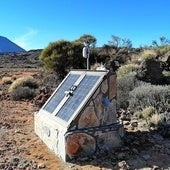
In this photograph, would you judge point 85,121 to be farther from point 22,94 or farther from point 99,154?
point 22,94

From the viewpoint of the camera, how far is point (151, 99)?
10430 mm

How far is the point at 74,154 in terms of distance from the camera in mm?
7328

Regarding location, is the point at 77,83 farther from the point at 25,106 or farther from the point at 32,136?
the point at 25,106

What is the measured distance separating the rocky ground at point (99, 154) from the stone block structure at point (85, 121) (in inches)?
8.1

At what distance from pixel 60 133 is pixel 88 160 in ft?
2.65

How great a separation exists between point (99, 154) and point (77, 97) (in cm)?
140

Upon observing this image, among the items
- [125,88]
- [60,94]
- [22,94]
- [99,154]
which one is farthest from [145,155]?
[22,94]

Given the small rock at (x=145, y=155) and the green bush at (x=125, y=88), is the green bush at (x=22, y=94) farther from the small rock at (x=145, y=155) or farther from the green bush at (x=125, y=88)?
the small rock at (x=145, y=155)

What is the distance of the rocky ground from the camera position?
699 cm

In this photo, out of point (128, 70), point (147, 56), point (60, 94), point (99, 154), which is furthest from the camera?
point (147, 56)

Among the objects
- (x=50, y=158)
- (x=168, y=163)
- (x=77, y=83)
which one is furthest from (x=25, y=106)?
(x=168, y=163)

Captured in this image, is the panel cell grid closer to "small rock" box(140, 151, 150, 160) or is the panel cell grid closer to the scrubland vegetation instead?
the scrubland vegetation

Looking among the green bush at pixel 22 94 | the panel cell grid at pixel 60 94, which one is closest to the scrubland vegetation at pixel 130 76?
the green bush at pixel 22 94

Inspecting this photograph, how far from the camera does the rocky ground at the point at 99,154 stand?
6.99m
